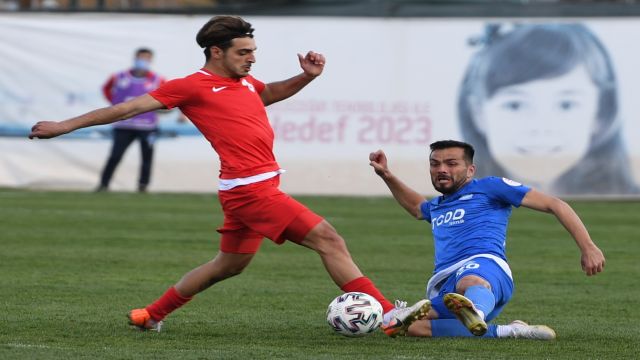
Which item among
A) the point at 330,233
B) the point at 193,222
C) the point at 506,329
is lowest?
the point at 193,222

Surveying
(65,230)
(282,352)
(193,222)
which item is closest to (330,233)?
(282,352)

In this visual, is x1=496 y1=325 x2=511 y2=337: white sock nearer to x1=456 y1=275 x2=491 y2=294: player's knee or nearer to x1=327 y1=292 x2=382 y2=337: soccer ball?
x1=456 y1=275 x2=491 y2=294: player's knee

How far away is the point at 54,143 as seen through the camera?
20.7 m

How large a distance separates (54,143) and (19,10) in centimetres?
231

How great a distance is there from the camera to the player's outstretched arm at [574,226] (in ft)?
22.5

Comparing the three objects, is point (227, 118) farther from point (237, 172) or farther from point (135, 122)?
point (135, 122)

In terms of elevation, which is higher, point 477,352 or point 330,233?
point 330,233

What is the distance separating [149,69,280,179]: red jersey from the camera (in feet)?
24.2

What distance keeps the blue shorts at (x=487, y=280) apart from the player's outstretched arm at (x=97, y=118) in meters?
1.96

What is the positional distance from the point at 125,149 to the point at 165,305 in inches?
498

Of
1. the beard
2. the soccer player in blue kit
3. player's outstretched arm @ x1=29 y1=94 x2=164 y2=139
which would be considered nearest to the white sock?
the soccer player in blue kit

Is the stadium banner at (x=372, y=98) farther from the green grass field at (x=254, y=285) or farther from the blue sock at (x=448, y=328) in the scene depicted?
the blue sock at (x=448, y=328)

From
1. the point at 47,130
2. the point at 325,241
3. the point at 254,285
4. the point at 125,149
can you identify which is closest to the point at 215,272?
the point at 325,241

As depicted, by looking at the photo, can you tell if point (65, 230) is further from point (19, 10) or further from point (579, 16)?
point (579, 16)
